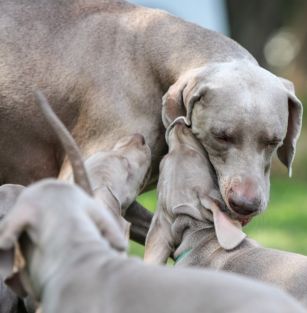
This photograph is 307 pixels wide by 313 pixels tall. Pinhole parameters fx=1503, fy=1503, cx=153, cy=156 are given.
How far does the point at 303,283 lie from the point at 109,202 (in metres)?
1.10

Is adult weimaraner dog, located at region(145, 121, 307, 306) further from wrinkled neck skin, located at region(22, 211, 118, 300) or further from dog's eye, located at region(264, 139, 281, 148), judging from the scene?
wrinkled neck skin, located at region(22, 211, 118, 300)

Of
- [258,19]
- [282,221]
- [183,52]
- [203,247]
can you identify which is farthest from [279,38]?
[203,247]

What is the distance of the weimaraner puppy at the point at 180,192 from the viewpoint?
7312 millimetres

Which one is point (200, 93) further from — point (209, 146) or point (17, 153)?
point (17, 153)

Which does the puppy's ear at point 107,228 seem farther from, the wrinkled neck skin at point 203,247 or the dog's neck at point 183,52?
the dog's neck at point 183,52

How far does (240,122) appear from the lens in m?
7.34

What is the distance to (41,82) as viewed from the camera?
807cm

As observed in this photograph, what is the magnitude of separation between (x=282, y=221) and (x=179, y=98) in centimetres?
422

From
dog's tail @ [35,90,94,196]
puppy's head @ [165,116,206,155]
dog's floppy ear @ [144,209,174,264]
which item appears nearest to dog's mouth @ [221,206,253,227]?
dog's floppy ear @ [144,209,174,264]

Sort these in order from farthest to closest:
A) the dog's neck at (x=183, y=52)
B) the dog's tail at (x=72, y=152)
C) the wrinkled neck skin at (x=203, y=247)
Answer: the dog's neck at (x=183, y=52), the wrinkled neck skin at (x=203, y=247), the dog's tail at (x=72, y=152)

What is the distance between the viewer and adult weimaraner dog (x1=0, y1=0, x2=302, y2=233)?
7410 mm

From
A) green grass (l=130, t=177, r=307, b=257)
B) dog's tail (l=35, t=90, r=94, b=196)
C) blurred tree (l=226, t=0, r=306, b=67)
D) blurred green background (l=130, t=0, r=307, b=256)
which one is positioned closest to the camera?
dog's tail (l=35, t=90, r=94, b=196)

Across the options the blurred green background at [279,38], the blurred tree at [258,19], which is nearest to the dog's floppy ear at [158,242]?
the blurred green background at [279,38]

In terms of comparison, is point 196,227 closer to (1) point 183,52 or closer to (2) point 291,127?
(2) point 291,127
